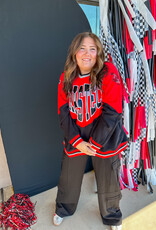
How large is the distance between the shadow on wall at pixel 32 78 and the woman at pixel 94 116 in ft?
1.43

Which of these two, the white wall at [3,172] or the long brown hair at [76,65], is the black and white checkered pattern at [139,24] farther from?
the white wall at [3,172]

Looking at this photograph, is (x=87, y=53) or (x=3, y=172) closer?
(x=87, y=53)

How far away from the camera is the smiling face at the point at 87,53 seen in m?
1.15

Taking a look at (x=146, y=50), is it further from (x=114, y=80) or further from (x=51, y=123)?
(x=51, y=123)

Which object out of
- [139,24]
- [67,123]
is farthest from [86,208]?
[139,24]

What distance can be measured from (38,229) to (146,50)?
5.82 ft

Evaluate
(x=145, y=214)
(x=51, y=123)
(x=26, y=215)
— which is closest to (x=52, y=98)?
(x=51, y=123)

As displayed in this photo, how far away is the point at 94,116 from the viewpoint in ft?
4.00

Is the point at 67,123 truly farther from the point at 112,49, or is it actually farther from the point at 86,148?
the point at 112,49

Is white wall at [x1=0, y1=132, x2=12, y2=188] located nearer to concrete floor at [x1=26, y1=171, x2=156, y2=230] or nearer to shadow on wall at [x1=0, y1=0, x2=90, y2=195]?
shadow on wall at [x1=0, y1=0, x2=90, y2=195]

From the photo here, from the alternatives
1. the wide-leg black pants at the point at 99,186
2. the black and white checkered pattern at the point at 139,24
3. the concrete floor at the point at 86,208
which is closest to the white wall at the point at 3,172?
the concrete floor at the point at 86,208

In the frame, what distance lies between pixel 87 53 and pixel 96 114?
0.40 metres

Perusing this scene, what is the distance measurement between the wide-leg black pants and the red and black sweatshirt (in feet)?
0.37

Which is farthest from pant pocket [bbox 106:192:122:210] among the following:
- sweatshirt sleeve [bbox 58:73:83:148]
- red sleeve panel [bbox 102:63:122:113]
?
red sleeve panel [bbox 102:63:122:113]
